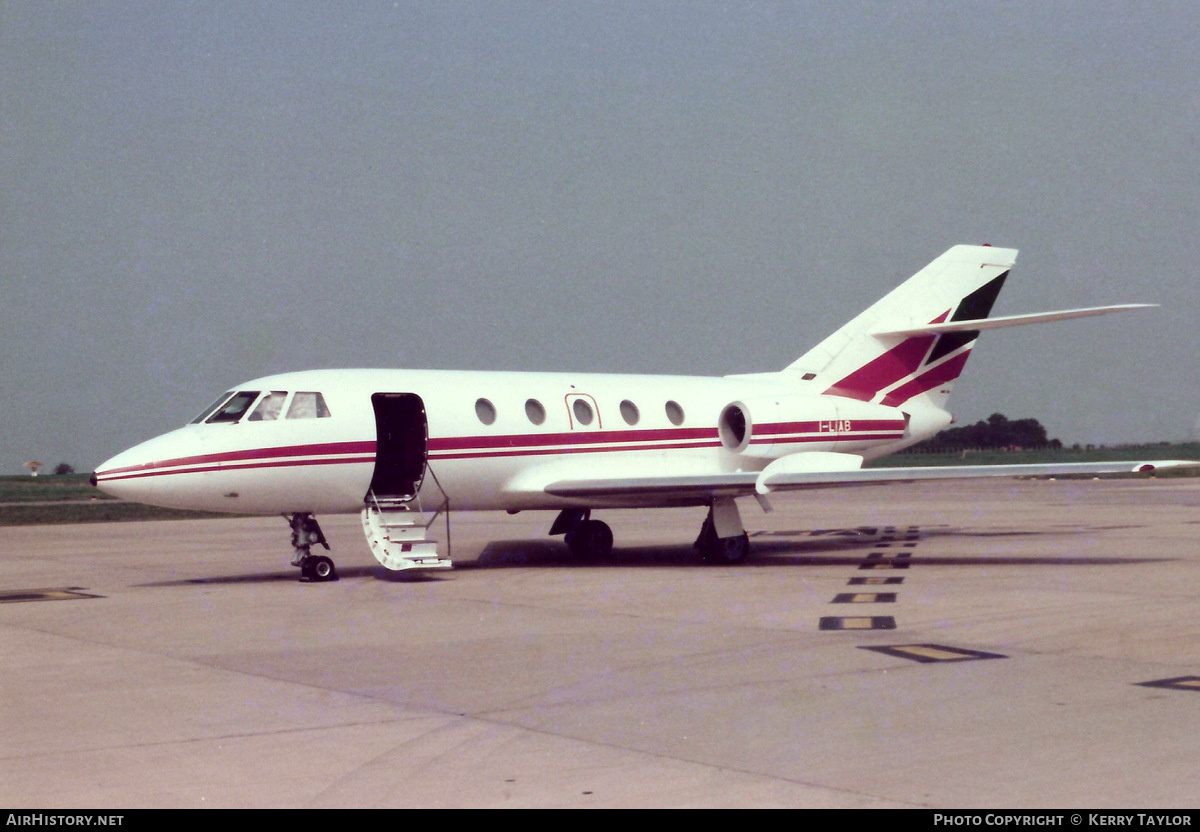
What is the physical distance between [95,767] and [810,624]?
655cm

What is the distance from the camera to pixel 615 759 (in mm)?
6168

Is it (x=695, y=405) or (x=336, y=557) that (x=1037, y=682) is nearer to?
(x=695, y=405)

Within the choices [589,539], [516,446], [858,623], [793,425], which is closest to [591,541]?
[589,539]

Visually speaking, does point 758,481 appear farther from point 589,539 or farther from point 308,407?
point 308,407

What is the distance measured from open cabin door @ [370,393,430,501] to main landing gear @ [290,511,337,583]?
99cm

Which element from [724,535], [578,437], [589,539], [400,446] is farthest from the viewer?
[589,539]

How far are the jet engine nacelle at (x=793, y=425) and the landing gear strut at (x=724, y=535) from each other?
5.75 ft

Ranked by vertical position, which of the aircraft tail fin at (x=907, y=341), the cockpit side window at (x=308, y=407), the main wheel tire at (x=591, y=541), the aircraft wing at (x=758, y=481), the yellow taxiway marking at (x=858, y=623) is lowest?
the yellow taxiway marking at (x=858, y=623)

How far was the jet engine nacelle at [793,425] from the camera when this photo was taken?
19922 mm

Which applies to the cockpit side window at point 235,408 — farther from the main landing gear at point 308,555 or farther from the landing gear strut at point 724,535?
the landing gear strut at point 724,535

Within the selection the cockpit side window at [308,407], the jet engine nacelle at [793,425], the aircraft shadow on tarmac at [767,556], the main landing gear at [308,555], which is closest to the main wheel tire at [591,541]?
the aircraft shadow on tarmac at [767,556]

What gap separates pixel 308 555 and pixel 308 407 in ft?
6.16

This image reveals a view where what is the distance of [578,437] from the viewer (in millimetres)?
18625

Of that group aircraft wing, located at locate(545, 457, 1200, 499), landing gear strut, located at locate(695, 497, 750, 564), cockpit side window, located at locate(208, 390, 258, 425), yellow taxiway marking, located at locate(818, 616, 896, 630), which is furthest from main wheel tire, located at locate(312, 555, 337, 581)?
yellow taxiway marking, located at locate(818, 616, 896, 630)
